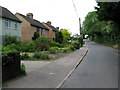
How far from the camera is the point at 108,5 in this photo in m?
15.9

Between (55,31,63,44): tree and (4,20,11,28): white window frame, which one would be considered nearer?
(4,20,11,28): white window frame

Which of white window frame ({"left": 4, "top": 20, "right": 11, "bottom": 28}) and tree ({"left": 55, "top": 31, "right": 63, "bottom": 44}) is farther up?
white window frame ({"left": 4, "top": 20, "right": 11, "bottom": 28})

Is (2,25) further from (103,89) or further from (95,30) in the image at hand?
(95,30)

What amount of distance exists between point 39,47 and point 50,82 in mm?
16934

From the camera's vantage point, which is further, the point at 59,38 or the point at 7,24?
the point at 59,38

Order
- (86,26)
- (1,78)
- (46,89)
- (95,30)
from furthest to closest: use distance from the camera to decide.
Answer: (86,26)
(95,30)
(1,78)
(46,89)

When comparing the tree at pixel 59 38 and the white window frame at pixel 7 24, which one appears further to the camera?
the tree at pixel 59 38

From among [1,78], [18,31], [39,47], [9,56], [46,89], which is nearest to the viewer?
[46,89]

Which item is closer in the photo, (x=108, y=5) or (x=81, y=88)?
(x=81, y=88)

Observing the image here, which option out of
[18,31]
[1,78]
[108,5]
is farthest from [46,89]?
[18,31]

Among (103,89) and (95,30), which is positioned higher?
(95,30)

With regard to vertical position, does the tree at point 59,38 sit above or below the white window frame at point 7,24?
below

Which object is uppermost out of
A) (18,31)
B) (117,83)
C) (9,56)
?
(18,31)

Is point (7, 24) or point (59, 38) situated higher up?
point (7, 24)
